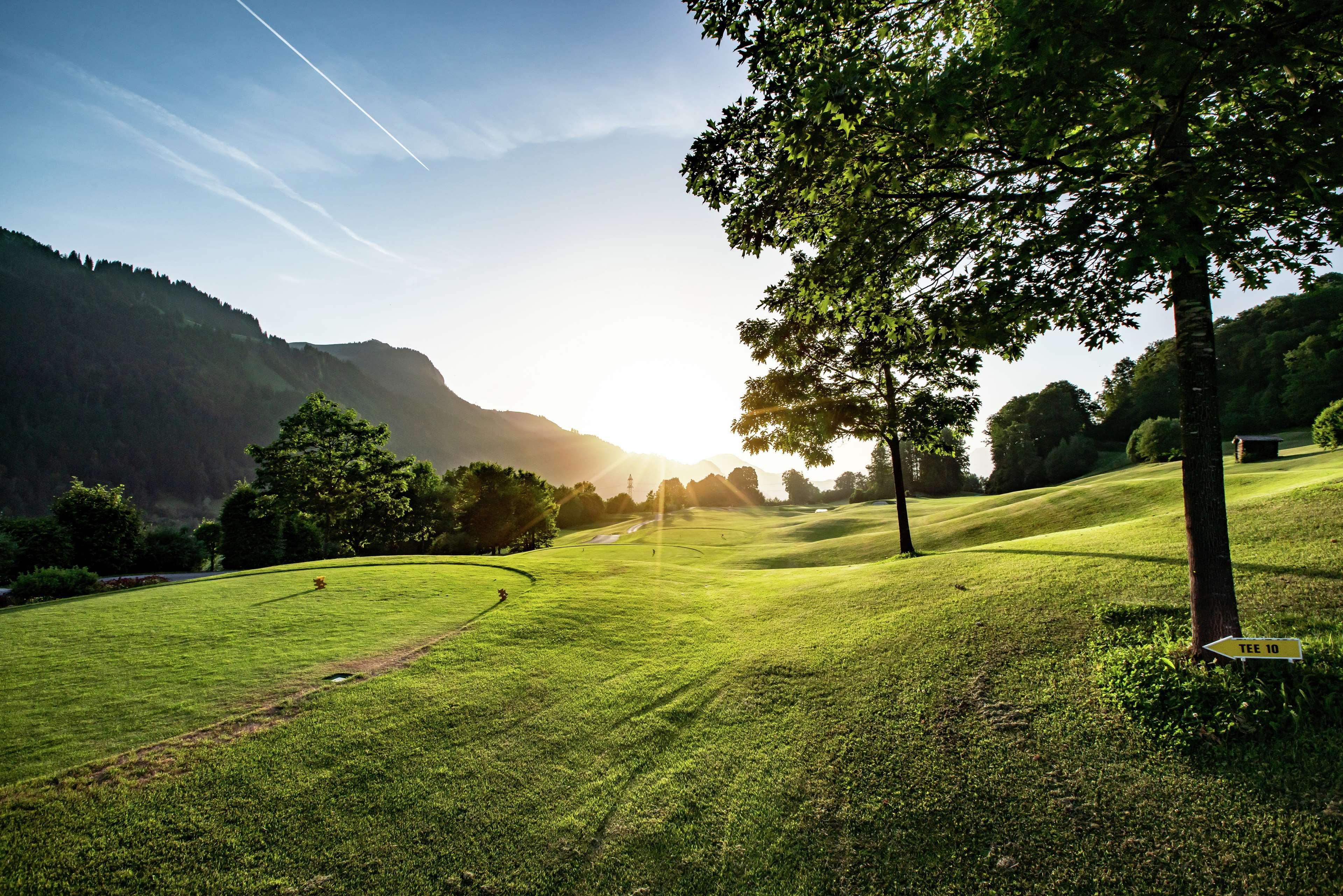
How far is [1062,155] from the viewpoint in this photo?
4469mm

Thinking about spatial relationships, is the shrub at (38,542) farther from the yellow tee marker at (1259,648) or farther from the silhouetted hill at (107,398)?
the silhouetted hill at (107,398)

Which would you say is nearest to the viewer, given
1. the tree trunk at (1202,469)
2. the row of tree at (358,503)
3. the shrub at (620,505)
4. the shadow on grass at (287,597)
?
the tree trunk at (1202,469)

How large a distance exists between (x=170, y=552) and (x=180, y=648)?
4288 centimetres

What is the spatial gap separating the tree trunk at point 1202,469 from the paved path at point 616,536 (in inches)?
1708

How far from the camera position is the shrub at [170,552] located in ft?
120

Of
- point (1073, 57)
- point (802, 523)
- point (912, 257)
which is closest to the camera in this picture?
point (1073, 57)

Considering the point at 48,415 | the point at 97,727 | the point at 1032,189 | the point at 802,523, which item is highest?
the point at 48,415

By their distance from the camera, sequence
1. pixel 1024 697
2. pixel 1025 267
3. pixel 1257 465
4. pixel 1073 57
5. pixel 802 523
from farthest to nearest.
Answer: pixel 802 523
pixel 1257 465
pixel 1024 697
pixel 1025 267
pixel 1073 57

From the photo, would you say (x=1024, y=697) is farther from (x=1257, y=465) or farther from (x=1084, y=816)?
(x=1257, y=465)

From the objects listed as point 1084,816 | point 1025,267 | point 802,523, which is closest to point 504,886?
point 1084,816

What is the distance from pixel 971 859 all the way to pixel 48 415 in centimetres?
24689

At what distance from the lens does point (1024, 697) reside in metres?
5.77

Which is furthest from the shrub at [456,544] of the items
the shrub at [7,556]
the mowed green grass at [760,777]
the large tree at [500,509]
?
the mowed green grass at [760,777]

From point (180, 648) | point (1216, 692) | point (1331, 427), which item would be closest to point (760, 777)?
point (1216, 692)
